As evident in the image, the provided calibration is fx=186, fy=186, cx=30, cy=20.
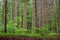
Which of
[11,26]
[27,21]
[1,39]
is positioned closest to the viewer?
[1,39]

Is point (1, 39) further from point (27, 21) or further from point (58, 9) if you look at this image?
point (27, 21)

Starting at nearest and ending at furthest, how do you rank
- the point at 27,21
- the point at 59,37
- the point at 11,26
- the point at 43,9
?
the point at 59,37 < the point at 11,26 < the point at 43,9 < the point at 27,21

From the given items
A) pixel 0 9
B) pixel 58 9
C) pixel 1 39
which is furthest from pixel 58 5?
pixel 0 9

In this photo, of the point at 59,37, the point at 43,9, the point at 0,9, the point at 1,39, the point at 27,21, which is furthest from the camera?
the point at 27,21

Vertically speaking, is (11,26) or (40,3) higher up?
(40,3)

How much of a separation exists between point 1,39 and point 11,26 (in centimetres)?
827

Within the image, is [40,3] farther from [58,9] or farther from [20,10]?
[58,9]

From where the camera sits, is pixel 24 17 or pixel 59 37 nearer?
pixel 59 37

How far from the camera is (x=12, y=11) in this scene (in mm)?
22156

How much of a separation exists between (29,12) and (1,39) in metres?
16.7

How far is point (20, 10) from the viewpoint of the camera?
23.1m

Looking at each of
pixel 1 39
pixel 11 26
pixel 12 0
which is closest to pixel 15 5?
pixel 12 0

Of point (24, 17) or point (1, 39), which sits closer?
point (1, 39)

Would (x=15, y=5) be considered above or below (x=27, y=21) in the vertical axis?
above
